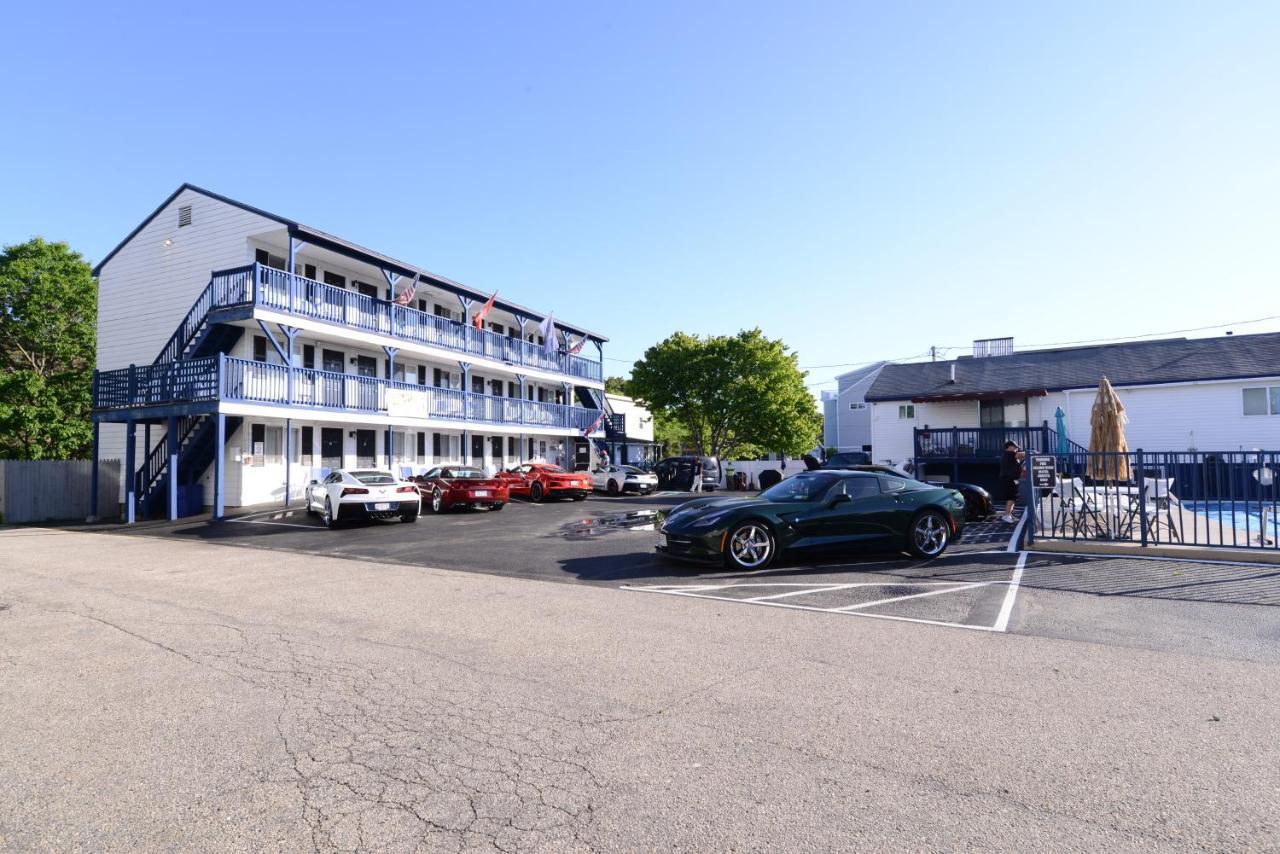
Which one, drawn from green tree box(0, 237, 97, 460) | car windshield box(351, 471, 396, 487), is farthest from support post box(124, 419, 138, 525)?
green tree box(0, 237, 97, 460)

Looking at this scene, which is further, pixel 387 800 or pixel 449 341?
pixel 449 341

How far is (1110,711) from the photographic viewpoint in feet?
14.5

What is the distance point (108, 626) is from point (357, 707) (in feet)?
13.3

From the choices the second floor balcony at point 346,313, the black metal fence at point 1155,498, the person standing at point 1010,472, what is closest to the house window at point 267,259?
the second floor balcony at point 346,313

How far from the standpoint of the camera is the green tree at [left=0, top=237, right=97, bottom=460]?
95.6 feet

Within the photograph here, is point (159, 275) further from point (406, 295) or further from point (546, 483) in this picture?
point (546, 483)

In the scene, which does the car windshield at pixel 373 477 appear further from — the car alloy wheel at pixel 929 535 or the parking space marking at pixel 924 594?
the parking space marking at pixel 924 594

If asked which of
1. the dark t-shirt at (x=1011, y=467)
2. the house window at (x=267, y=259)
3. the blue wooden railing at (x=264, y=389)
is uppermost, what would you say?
the house window at (x=267, y=259)

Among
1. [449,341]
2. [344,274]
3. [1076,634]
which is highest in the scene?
[344,274]

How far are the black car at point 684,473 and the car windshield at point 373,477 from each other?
1582 cm

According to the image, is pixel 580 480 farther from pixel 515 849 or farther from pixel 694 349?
pixel 515 849

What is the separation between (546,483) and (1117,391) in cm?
2154

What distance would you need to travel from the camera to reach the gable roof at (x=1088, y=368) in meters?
26.4

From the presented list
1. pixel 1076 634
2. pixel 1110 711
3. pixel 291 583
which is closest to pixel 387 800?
pixel 1110 711
